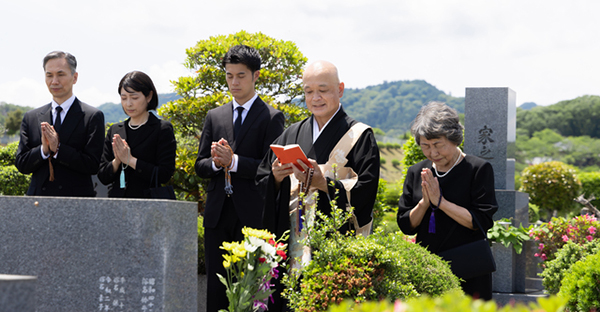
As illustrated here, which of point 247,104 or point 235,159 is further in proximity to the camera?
point 247,104

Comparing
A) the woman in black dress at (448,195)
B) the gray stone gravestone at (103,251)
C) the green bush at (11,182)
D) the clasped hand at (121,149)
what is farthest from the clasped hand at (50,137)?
the green bush at (11,182)

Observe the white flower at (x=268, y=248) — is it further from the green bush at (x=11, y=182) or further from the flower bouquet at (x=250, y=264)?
the green bush at (x=11, y=182)

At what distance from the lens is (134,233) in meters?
3.41

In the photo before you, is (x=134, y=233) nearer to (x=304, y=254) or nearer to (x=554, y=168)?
(x=304, y=254)

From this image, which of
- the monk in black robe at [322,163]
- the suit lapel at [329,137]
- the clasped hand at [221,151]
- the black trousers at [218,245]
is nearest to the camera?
the monk in black robe at [322,163]

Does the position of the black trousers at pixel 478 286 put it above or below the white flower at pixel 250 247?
below

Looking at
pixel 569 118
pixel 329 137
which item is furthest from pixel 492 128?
pixel 569 118

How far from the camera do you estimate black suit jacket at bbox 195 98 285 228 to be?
483cm

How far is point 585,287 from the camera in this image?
4.80 meters

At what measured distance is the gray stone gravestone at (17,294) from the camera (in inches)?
95.0

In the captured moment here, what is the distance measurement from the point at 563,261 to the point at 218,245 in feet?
15.9

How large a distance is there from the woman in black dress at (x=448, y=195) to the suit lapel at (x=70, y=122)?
9.59ft

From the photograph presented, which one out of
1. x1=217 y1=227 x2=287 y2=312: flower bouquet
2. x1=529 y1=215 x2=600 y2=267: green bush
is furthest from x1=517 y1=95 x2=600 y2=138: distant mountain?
x1=217 y1=227 x2=287 y2=312: flower bouquet

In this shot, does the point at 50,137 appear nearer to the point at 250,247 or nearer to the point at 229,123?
the point at 229,123
